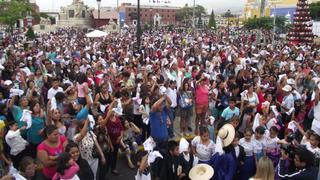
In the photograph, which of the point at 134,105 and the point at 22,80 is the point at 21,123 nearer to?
the point at 134,105

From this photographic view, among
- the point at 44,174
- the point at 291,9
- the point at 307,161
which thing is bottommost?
the point at 44,174

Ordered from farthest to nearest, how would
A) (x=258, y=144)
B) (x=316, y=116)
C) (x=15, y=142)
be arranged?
(x=316, y=116) < (x=258, y=144) < (x=15, y=142)

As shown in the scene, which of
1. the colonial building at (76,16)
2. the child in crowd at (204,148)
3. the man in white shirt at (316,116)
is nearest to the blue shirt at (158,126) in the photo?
the child in crowd at (204,148)

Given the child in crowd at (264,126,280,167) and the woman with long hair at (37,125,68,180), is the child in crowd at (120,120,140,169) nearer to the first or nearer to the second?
the woman with long hair at (37,125,68,180)

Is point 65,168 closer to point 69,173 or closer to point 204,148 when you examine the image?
point 69,173

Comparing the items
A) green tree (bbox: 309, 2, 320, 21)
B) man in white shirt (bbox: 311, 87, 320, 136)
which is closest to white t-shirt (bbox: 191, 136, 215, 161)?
man in white shirt (bbox: 311, 87, 320, 136)

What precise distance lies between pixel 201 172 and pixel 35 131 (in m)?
2.98

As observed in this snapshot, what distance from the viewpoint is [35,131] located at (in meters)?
Result: 6.37

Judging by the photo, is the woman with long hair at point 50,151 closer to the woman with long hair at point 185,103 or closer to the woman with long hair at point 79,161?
the woman with long hair at point 79,161

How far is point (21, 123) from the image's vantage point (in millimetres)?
6352

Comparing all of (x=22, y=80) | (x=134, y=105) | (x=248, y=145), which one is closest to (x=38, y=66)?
(x=22, y=80)

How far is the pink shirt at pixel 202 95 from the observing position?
350 inches

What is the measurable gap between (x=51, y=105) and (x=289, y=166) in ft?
13.9

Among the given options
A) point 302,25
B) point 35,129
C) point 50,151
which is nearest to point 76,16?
point 302,25
